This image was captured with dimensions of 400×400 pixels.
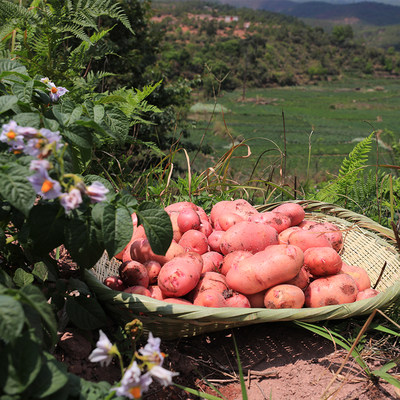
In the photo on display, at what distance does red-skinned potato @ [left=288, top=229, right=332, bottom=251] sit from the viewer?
6.69ft

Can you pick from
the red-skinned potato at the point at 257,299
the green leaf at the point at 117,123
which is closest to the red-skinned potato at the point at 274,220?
the red-skinned potato at the point at 257,299

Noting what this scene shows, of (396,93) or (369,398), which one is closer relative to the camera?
(369,398)

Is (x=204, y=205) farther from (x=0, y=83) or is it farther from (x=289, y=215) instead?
(x=0, y=83)

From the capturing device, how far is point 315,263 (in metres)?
1.92

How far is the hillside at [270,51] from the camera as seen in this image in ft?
168

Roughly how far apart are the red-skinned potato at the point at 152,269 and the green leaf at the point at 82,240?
2.11 ft

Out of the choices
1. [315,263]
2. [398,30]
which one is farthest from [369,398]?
[398,30]

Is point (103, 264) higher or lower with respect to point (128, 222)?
lower

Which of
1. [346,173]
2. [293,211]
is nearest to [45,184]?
[293,211]

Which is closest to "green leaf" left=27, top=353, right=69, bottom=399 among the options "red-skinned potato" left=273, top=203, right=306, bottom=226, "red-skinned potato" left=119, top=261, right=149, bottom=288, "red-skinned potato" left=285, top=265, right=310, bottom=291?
Answer: "red-skinned potato" left=119, top=261, right=149, bottom=288

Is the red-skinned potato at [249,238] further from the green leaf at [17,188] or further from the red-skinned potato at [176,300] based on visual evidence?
the green leaf at [17,188]

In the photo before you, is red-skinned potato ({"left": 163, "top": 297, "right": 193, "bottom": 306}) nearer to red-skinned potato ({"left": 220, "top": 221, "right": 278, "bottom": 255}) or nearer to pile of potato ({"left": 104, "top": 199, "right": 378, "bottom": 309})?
pile of potato ({"left": 104, "top": 199, "right": 378, "bottom": 309})

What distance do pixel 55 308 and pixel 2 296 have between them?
Result: 524 millimetres

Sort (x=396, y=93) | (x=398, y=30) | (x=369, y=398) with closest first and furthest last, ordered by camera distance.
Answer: (x=369, y=398) < (x=396, y=93) < (x=398, y=30)
